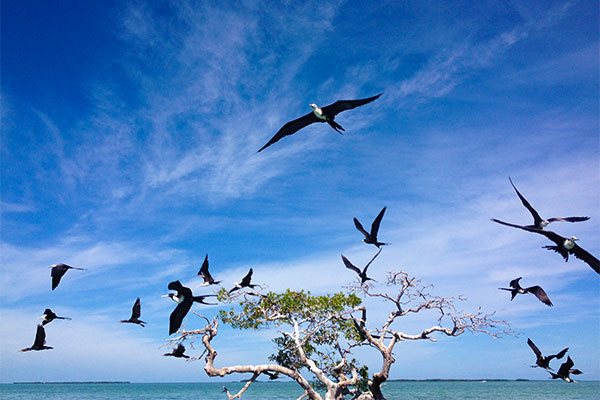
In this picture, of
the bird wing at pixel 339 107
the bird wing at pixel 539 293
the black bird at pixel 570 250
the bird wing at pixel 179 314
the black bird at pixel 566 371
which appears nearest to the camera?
the black bird at pixel 570 250

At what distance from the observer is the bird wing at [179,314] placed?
311 inches

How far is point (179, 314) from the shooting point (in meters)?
8.27

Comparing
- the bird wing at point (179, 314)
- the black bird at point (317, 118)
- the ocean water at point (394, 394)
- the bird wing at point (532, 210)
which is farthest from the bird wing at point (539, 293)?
the ocean water at point (394, 394)

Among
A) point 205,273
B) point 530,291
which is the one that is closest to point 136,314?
point 205,273

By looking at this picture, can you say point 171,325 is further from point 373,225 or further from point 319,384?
point 319,384

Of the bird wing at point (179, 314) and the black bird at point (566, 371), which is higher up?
the bird wing at point (179, 314)

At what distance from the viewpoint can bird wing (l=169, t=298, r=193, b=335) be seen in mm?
7887

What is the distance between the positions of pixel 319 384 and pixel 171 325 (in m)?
12.5

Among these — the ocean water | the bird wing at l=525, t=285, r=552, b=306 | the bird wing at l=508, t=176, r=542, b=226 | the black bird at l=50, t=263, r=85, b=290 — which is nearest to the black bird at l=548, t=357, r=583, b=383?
the bird wing at l=525, t=285, r=552, b=306

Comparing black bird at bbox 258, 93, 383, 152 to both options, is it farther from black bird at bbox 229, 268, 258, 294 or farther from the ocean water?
the ocean water

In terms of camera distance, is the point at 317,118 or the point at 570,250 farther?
the point at 317,118

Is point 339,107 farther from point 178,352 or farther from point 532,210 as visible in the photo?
point 178,352

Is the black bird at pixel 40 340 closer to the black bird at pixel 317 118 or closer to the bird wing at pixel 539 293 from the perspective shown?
the black bird at pixel 317 118

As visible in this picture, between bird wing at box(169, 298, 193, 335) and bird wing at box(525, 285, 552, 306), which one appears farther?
bird wing at box(525, 285, 552, 306)
